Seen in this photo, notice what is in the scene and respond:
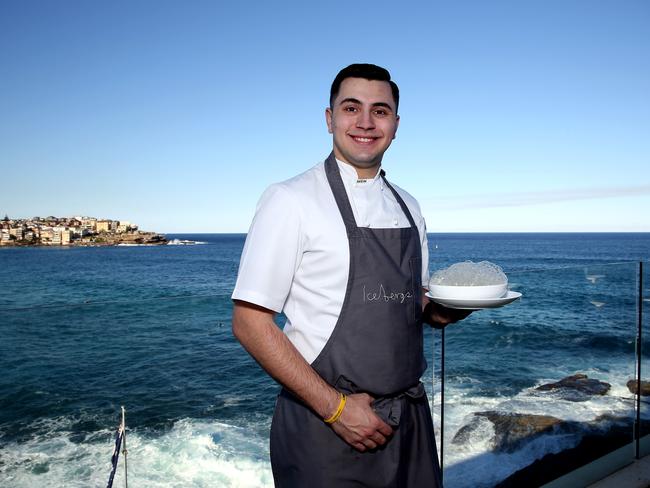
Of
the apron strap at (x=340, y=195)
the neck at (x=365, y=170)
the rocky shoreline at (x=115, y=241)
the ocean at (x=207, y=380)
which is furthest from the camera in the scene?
the rocky shoreline at (x=115, y=241)

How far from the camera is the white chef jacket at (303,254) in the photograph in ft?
3.19

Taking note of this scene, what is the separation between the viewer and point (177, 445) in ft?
10.8

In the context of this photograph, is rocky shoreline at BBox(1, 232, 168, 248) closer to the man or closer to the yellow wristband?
the man

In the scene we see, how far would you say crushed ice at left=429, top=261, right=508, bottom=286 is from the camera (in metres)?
1.20

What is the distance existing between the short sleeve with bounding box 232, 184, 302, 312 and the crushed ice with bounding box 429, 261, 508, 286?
42 centimetres

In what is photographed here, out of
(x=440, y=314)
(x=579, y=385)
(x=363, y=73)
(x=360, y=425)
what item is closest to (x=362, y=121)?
(x=363, y=73)

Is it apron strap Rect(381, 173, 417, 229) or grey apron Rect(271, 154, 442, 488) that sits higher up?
apron strap Rect(381, 173, 417, 229)

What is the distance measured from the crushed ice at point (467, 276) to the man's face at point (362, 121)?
35 cm

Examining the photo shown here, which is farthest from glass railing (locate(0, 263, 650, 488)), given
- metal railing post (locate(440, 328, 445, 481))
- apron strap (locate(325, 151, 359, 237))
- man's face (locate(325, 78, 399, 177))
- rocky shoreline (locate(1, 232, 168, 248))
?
rocky shoreline (locate(1, 232, 168, 248))

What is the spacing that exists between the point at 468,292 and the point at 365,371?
34cm

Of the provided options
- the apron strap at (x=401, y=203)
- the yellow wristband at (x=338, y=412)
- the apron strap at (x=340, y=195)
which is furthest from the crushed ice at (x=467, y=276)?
the yellow wristband at (x=338, y=412)

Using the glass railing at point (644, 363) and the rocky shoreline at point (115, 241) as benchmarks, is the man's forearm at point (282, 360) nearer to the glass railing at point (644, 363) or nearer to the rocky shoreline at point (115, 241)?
the glass railing at point (644, 363)

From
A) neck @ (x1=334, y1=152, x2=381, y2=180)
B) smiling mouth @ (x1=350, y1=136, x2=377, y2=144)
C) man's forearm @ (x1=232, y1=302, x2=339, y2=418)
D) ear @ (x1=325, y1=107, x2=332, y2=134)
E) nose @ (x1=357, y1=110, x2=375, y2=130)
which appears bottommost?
man's forearm @ (x1=232, y1=302, x2=339, y2=418)

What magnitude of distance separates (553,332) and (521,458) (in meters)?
1.83
